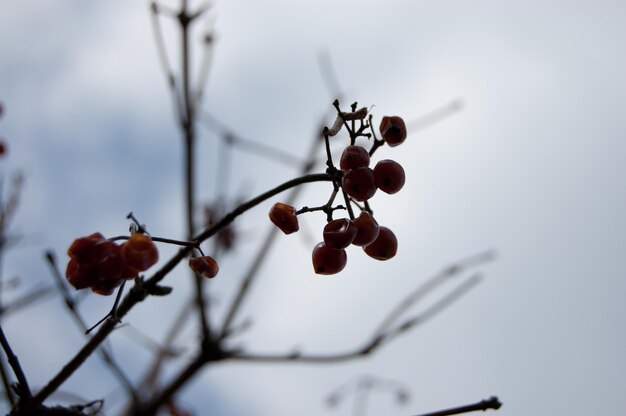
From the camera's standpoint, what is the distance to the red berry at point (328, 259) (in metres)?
2.03

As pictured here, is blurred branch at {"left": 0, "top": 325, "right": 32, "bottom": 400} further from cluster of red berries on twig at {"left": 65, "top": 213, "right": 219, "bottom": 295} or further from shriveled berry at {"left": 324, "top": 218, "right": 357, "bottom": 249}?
shriveled berry at {"left": 324, "top": 218, "right": 357, "bottom": 249}

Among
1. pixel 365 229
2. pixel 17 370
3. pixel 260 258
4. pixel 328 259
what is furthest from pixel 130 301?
pixel 260 258

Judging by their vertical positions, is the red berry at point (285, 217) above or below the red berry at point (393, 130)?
below

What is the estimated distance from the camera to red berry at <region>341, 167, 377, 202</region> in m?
1.84

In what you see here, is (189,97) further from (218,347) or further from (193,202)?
(218,347)

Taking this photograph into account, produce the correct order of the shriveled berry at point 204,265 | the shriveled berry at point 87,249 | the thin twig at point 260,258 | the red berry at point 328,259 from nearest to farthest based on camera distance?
the shriveled berry at point 87,249 → the shriveled berry at point 204,265 → the red berry at point 328,259 → the thin twig at point 260,258

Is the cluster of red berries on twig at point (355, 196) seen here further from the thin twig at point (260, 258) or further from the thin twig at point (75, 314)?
the thin twig at point (260, 258)

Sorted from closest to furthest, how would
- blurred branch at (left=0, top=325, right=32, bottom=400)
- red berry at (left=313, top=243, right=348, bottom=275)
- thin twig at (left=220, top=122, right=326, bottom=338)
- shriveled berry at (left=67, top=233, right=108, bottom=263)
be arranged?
blurred branch at (left=0, top=325, right=32, bottom=400), shriveled berry at (left=67, top=233, right=108, bottom=263), red berry at (left=313, top=243, right=348, bottom=275), thin twig at (left=220, top=122, right=326, bottom=338)

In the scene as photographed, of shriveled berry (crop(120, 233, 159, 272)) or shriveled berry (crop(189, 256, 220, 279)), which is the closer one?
shriveled berry (crop(120, 233, 159, 272))

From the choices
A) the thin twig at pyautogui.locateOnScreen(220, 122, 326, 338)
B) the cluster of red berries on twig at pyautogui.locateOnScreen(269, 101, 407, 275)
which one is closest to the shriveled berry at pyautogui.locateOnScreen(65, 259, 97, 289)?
the cluster of red berries on twig at pyautogui.locateOnScreen(269, 101, 407, 275)

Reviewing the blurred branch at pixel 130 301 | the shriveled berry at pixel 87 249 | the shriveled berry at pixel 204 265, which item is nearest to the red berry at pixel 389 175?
the blurred branch at pixel 130 301

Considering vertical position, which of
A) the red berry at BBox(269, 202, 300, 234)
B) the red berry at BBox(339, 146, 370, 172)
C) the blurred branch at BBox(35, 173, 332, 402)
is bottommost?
the blurred branch at BBox(35, 173, 332, 402)

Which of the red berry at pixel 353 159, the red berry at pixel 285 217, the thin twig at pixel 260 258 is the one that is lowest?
the red berry at pixel 285 217

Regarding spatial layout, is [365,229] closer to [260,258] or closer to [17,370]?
[17,370]
